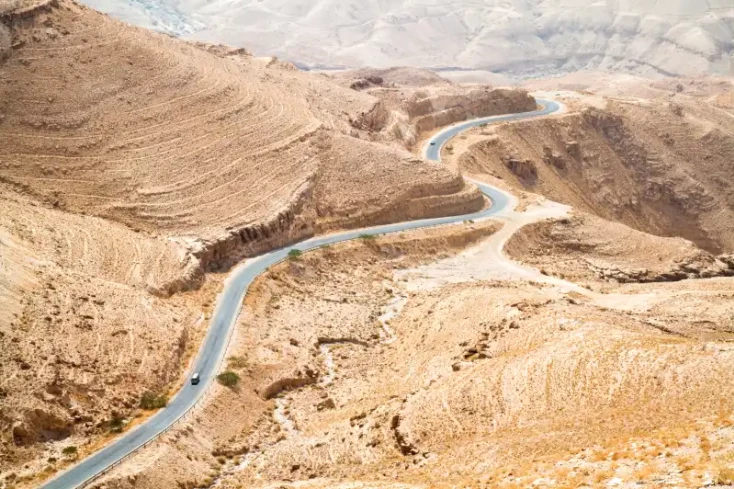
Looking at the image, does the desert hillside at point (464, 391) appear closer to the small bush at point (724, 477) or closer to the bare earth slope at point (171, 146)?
the small bush at point (724, 477)

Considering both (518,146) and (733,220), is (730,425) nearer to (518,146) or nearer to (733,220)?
(518,146)

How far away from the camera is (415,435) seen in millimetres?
32094

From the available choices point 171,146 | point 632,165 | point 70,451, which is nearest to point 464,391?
point 70,451

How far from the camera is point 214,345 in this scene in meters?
44.2

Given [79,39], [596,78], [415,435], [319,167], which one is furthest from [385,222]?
[596,78]

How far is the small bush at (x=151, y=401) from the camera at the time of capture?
37.0 meters

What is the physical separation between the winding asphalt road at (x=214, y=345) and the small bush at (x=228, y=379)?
1.84ft

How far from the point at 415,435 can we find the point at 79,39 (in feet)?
160

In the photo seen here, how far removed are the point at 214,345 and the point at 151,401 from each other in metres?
7.39

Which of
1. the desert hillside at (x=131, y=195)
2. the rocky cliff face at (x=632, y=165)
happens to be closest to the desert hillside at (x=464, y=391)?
the desert hillside at (x=131, y=195)

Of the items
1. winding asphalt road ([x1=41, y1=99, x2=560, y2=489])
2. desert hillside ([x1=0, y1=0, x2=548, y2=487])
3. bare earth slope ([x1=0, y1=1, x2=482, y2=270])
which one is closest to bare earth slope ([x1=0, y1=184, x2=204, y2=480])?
desert hillside ([x1=0, y1=0, x2=548, y2=487])

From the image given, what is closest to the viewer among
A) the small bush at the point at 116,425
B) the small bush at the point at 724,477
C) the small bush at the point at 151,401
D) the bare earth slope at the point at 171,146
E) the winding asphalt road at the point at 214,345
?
the small bush at the point at 724,477

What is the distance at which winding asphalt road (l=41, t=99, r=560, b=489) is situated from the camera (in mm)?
32250

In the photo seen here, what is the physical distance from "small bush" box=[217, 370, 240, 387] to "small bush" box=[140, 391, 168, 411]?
3291mm
